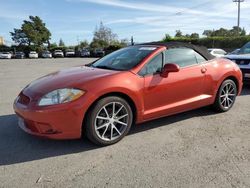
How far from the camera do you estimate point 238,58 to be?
8359 mm

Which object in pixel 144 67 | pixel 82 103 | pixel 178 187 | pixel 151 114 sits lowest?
pixel 178 187

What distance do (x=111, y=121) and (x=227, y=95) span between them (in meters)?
2.72

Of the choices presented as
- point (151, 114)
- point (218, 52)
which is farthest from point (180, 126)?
point (218, 52)

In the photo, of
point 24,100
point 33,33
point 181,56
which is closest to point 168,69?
point 181,56

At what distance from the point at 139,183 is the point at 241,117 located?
3067 mm

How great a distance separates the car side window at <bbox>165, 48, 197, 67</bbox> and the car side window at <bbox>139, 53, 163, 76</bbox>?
0.14 meters

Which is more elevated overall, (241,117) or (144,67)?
(144,67)

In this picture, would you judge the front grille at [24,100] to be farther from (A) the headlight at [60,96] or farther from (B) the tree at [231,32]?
(B) the tree at [231,32]

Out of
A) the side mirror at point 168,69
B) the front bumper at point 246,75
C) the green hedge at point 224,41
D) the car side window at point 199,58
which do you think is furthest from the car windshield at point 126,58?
the green hedge at point 224,41

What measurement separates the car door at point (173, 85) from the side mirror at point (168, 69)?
0.07 metres

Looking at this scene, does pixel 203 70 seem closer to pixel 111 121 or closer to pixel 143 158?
pixel 111 121

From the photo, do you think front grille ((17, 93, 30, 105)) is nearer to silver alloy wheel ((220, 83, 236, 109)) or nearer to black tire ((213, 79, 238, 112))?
black tire ((213, 79, 238, 112))

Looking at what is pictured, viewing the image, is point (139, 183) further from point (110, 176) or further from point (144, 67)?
point (144, 67)

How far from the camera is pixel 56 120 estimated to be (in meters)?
3.65
